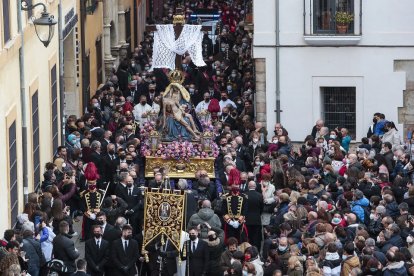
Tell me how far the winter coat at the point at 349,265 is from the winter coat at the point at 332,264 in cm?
8

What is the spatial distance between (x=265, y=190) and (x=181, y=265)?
456 cm

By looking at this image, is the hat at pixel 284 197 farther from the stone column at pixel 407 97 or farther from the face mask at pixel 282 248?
the stone column at pixel 407 97

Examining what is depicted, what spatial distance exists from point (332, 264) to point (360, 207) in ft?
12.3

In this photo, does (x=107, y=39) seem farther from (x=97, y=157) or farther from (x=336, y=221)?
(x=336, y=221)

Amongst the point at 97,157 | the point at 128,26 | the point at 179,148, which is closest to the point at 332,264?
the point at 97,157

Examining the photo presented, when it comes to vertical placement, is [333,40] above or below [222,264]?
above

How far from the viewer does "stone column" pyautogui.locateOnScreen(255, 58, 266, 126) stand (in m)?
45.0

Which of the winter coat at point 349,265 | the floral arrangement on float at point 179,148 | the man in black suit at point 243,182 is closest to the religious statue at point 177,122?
the floral arrangement on float at point 179,148

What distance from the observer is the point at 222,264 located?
1246 inches

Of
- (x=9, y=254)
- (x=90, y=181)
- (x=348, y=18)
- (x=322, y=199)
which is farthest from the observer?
(x=348, y=18)

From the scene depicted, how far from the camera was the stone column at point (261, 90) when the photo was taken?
4497 centimetres

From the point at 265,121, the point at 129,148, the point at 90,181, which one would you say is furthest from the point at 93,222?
the point at 265,121

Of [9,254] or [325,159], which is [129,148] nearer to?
[325,159]

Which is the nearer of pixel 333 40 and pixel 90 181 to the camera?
pixel 90 181
